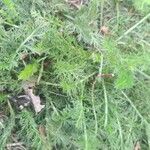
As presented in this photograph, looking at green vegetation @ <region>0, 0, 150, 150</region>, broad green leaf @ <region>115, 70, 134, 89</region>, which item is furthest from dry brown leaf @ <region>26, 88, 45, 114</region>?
broad green leaf @ <region>115, 70, 134, 89</region>

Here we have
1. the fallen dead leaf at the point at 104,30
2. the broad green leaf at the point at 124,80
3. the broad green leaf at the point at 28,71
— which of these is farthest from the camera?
the fallen dead leaf at the point at 104,30

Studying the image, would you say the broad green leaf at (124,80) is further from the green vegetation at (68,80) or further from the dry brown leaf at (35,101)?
the dry brown leaf at (35,101)

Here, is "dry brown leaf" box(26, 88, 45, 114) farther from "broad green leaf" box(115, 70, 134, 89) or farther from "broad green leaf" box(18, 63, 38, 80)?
"broad green leaf" box(115, 70, 134, 89)

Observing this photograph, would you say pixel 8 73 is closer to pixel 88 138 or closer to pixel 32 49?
pixel 32 49

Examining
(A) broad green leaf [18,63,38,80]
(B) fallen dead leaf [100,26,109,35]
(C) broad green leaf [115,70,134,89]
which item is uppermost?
(B) fallen dead leaf [100,26,109,35]

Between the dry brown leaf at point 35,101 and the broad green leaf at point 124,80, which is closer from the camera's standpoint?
the broad green leaf at point 124,80

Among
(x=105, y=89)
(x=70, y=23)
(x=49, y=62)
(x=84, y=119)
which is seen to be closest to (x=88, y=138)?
(x=84, y=119)

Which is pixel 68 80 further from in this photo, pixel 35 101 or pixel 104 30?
pixel 104 30

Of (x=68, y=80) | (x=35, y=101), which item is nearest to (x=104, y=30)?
(x=68, y=80)

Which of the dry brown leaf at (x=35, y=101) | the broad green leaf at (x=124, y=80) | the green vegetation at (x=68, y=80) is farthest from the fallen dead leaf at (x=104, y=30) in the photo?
the dry brown leaf at (x=35, y=101)
